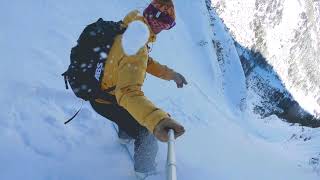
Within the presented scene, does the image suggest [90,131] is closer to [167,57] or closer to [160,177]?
[160,177]

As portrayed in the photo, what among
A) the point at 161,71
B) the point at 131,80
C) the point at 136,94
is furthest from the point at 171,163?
the point at 161,71

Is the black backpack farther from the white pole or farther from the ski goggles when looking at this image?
the white pole

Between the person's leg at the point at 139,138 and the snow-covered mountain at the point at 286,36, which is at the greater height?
the snow-covered mountain at the point at 286,36

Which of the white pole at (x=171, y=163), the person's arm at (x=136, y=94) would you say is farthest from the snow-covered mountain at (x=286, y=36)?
the white pole at (x=171, y=163)

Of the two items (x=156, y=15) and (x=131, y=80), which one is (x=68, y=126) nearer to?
(x=156, y=15)

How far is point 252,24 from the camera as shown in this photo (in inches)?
1458

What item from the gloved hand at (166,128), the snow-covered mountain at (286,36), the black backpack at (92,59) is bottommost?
the gloved hand at (166,128)

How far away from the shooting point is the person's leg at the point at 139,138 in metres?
4.22

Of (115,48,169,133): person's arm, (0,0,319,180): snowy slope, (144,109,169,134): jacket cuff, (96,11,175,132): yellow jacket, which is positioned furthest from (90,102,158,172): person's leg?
(144,109,169,134): jacket cuff

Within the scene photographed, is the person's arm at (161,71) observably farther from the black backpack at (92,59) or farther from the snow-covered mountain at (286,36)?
the snow-covered mountain at (286,36)

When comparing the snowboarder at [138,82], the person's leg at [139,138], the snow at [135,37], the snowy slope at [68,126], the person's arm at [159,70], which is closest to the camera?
the snowboarder at [138,82]

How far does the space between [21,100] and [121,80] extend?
255cm

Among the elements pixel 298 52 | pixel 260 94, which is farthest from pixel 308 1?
pixel 260 94

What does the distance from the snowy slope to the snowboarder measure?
1.08 feet
